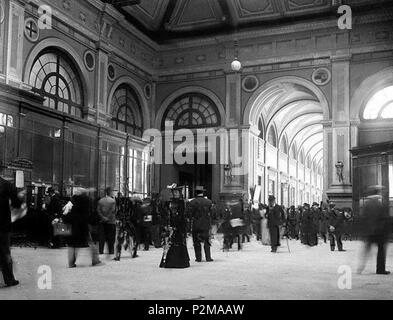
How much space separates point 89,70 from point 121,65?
9.52 ft

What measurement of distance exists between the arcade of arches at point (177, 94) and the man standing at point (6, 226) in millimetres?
7879

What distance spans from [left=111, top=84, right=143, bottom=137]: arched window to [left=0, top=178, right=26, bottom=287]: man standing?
1712cm

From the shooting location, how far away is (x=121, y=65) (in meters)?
24.8

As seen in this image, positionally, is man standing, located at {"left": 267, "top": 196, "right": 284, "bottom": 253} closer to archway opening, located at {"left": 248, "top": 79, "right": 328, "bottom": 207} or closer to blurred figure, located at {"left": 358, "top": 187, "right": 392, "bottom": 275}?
blurred figure, located at {"left": 358, "top": 187, "right": 392, "bottom": 275}

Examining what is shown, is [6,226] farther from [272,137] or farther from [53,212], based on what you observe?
[272,137]

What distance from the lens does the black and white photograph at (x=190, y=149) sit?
30.0ft

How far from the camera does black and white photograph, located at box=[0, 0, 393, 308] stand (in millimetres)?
9133

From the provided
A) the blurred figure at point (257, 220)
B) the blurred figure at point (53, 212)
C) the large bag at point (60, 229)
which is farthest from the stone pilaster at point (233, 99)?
the large bag at point (60, 229)

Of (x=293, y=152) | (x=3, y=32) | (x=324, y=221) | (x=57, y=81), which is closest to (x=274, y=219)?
(x=324, y=221)

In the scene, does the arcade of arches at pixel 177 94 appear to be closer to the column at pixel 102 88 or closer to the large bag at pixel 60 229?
the column at pixel 102 88

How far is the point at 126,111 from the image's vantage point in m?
25.8

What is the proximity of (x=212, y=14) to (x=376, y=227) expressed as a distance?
19.5 metres

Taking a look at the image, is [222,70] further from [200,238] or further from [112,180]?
[200,238]
